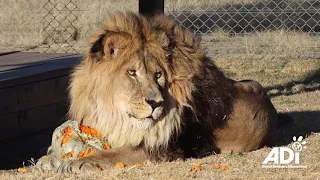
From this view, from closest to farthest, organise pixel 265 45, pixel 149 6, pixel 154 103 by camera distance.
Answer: pixel 154 103 < pixel 149 6 < pixel 265 45

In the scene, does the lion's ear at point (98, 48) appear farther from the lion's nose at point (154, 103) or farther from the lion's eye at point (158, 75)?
the lion's nose at point (154, 103)

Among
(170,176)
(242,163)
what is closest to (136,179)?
(170,176)

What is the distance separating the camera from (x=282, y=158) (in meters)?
4.63

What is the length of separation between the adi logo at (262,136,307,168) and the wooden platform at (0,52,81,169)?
157 cm

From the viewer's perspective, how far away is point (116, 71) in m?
4.32

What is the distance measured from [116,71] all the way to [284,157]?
1.23 metres

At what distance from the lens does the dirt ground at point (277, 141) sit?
4141mm

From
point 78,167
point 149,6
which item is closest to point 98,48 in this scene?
point 78,167

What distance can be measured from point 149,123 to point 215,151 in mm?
798

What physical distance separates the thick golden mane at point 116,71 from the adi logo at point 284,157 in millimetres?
614

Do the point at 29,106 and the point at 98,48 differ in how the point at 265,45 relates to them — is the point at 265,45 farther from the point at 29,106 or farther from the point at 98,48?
the point at 98,48

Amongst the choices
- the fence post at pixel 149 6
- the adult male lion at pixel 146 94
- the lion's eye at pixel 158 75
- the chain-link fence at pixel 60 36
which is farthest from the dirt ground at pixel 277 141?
the chain-link fence at pixel 60 36

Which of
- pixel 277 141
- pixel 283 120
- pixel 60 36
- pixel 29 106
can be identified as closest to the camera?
pixel 29 106

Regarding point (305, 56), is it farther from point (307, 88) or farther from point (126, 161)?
point (126, 161)
